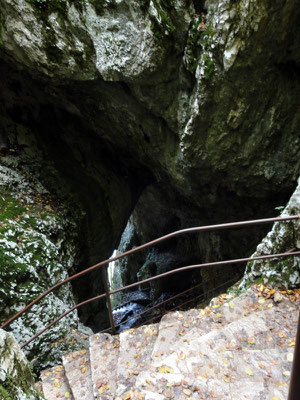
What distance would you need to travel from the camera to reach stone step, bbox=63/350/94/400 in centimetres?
257

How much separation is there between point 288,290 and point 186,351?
1.65 metres

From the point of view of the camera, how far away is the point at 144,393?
203 centimetres

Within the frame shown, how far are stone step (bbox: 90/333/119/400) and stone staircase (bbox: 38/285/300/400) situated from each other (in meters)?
0.01

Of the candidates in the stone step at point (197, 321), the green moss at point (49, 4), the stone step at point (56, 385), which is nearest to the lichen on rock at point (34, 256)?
the stone step at point (56, 385)

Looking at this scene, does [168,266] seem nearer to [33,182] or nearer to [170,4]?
[33,182]

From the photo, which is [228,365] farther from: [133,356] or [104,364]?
[104,364]

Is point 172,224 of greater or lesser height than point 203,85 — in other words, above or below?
below

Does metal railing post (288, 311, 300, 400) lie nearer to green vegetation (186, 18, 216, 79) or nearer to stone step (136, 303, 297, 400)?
stone step (136, 303, 297, 400)

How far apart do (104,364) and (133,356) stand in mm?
396

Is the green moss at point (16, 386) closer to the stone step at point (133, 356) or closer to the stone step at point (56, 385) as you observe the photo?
the stone step at point (133, 356)

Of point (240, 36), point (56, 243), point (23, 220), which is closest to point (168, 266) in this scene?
point (56, 243)

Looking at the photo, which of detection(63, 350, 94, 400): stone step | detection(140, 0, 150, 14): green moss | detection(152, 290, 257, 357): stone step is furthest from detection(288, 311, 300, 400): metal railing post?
detection(140, 0, 150, 14): green moss

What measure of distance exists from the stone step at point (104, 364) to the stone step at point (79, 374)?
15cm

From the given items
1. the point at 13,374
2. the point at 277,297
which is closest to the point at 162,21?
the point at 277,297
